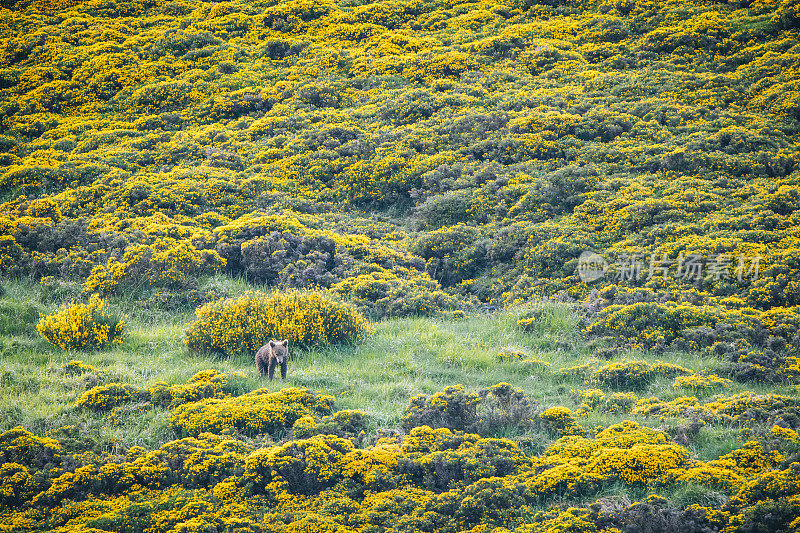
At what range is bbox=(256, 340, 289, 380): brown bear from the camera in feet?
31.2

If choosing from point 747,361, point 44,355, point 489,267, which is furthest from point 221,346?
point 747,361

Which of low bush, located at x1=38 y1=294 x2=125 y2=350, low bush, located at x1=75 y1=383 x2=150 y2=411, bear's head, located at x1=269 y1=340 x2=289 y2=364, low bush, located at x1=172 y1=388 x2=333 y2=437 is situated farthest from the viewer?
low bush, located at x1=38 y1=294 x2=125 y2=350

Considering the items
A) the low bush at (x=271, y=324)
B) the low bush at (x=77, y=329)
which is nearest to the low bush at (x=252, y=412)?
the low bush at (x=271, y=324)

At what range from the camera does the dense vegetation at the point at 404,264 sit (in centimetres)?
718

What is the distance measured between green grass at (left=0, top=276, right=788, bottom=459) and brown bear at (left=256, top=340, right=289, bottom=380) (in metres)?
0.21

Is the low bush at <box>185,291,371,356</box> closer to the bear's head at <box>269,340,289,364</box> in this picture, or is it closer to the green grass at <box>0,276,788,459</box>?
the green grass at <box>0,276,788,459</box>

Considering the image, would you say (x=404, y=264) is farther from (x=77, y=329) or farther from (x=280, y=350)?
(x=77, y=329)

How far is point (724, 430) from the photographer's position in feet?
26.2

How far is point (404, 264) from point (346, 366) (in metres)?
4.42

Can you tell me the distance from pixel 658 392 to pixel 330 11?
20.4 m

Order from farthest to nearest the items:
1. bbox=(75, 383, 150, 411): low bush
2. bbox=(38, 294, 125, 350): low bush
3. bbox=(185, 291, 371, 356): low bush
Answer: bbox=(185, 291, 371, 356): low bush → bbox=(38, 294, 125, 350): low bush → bbox=(75, 383, 150, 411): low bush

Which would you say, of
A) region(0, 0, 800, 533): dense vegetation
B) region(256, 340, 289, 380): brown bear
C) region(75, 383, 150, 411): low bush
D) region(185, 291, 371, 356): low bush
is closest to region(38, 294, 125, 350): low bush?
region(0, 0, 800, 533): dense vegetation

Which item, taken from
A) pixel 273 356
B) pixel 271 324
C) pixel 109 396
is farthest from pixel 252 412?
pixel 271 324

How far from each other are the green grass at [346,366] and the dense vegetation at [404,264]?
0.06 metres
